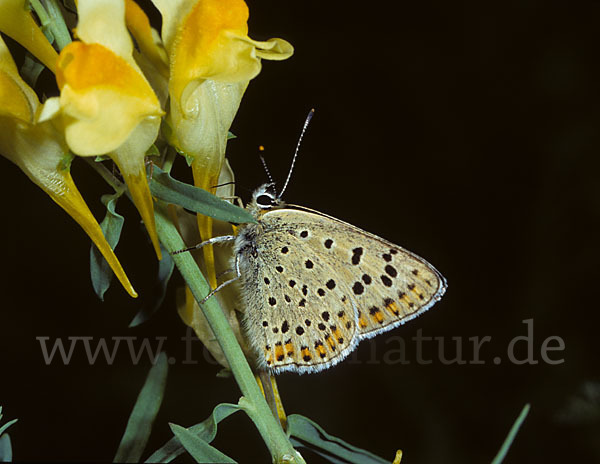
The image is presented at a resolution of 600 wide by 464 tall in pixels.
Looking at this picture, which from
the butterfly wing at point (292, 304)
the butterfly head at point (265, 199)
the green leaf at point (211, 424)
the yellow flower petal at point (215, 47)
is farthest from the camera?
the butterfly head at point (265, 199)

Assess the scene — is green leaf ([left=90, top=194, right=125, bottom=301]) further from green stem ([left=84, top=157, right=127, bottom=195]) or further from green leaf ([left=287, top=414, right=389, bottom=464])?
green leaf ([left=287, top=414, right=389, bottom=464])

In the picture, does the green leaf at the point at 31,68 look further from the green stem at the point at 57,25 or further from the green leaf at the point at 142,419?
the green leaf at the point at 142,419

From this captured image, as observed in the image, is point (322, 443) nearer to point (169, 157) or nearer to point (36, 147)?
point (169, 157)

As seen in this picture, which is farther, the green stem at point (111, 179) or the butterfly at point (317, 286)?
the butterfly at point (317, 286)

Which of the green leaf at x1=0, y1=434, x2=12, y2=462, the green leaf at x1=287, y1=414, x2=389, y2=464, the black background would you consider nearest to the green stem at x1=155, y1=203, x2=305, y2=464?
the green leaf at x1=287, y1=414, x2=389, y2=464

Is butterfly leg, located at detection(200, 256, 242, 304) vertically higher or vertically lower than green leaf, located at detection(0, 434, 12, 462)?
higher

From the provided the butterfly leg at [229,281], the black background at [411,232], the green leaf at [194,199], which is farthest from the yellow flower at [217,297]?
the black background at [411,232]

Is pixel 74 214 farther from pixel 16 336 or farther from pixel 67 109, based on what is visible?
pixel 16 336
